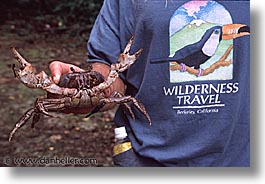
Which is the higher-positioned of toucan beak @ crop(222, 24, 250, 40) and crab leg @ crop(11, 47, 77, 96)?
toucan beak @ crop(222, 24, 250, 40)

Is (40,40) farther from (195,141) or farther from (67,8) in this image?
(195,141)

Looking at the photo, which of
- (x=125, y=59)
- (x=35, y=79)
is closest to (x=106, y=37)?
(x=125, y=59)

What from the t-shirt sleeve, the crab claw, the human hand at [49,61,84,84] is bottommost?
the human hand at [49,61,84,84]

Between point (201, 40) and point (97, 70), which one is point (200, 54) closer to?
point (201, 40)

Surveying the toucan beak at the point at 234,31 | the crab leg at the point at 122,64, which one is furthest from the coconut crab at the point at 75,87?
the toucan beak at the point at 234,31

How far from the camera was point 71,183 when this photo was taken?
116 cm

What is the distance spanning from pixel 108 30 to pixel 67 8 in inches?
4.8

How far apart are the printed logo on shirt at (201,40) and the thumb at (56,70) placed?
213mm

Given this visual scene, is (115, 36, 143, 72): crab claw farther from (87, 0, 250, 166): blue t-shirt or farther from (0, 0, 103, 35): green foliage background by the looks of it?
(0, 0, 103, 35): green foliage background

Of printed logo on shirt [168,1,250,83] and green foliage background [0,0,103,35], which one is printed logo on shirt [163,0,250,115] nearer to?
printed logo on shirt [168,1,250,83]

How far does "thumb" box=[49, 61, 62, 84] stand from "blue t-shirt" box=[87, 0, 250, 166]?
0.06 meters

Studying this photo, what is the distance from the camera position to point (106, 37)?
3.53 feet

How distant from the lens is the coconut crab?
3.49 feet

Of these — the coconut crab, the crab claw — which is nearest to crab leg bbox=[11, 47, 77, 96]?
the coconut crab
